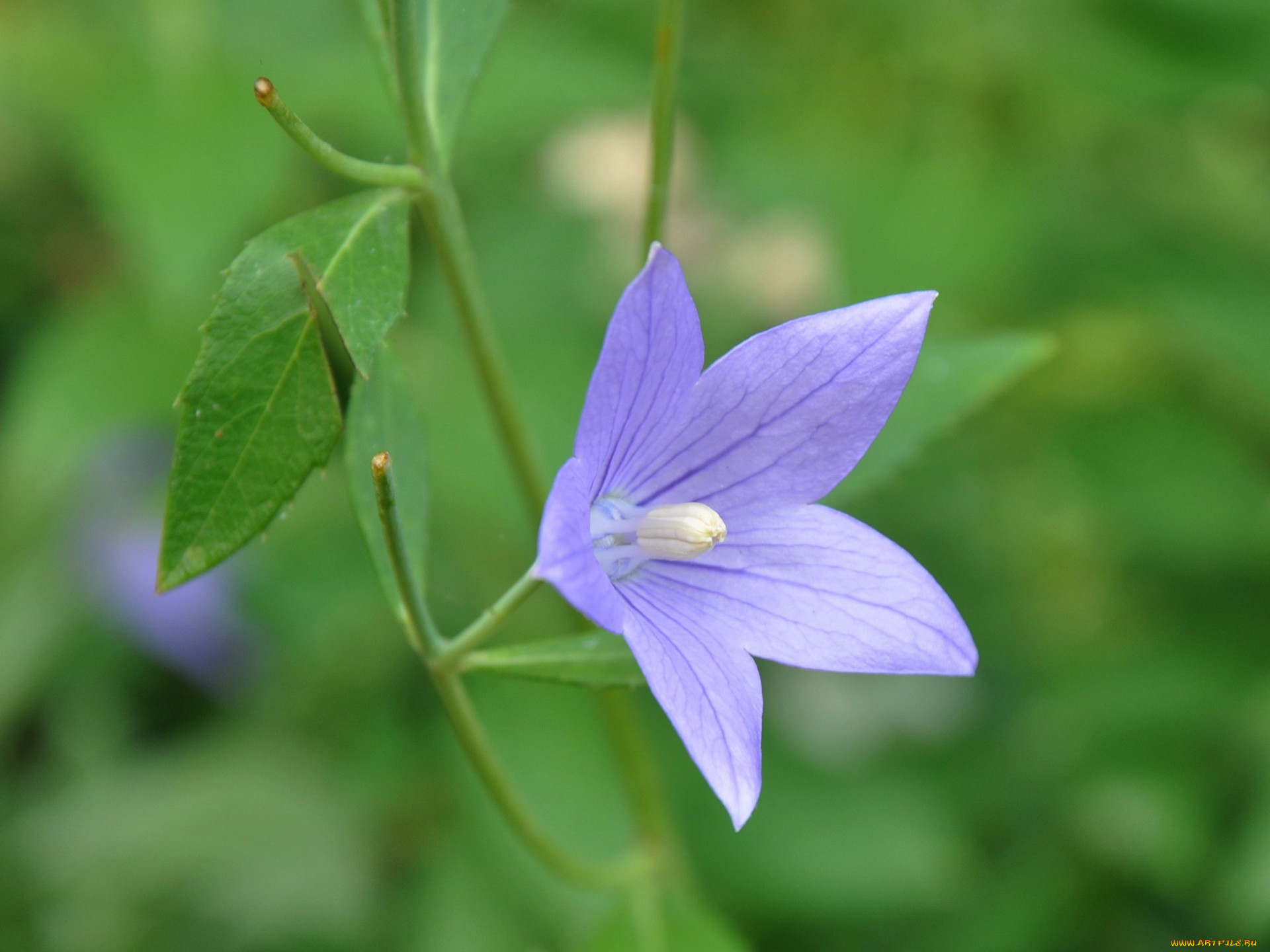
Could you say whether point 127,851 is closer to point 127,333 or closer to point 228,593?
point 228,593

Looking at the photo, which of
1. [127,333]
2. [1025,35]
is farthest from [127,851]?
[1025,35]

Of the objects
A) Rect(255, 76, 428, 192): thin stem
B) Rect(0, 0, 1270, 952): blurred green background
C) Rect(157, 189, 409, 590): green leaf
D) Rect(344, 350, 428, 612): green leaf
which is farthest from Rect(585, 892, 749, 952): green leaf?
Rect(255, 76, 428, 192): thin stem

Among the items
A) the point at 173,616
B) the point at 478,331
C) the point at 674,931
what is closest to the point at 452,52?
the point at 478,331

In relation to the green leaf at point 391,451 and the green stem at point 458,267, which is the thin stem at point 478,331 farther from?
the green leaf at point 391,451

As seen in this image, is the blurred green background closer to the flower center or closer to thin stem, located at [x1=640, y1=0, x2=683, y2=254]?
thin stem, located at [x1=640, y1=0, x2=683, y2=254]

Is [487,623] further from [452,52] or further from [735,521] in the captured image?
[452,52]

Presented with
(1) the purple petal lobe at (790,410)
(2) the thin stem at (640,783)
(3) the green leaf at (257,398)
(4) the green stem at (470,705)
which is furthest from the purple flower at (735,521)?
(2) the thin stem at (640,783)
